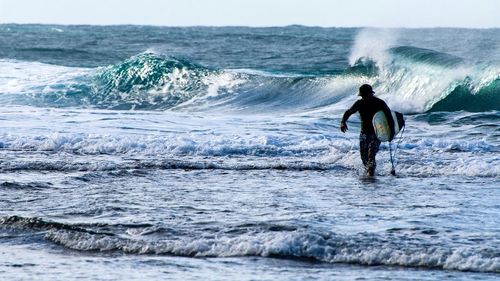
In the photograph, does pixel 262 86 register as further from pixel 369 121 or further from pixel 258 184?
pixel 258 184

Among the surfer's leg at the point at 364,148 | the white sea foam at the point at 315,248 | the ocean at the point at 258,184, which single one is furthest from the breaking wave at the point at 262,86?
the white sea foam at the point at 315,248

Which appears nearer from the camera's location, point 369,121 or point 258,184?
point 258,184

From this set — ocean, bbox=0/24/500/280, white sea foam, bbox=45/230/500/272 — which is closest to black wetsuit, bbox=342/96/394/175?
ocean, bbox=0/24/500/280

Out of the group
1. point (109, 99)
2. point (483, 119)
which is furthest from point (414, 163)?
point (109, 99)

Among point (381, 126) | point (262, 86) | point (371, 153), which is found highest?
point (381, 126)

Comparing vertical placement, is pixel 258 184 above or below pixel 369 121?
below

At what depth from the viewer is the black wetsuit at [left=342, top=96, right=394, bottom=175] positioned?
47.2ft

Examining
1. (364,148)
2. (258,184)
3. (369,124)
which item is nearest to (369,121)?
(369,124)

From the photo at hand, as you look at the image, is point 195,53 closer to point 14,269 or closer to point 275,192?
point 275,192

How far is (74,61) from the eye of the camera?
145 ft

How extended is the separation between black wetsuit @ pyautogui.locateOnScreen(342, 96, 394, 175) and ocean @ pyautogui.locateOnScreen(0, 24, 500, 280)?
402mm

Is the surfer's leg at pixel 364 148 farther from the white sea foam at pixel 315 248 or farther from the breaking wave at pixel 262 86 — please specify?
the breaking wave at pixel 262 86

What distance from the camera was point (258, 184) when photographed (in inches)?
529

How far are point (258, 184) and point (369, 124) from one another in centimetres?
200
